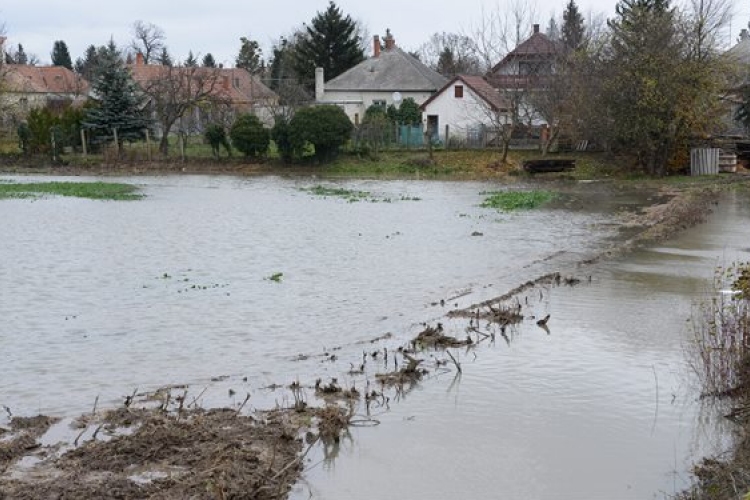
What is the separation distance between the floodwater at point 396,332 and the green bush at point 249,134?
2363cm

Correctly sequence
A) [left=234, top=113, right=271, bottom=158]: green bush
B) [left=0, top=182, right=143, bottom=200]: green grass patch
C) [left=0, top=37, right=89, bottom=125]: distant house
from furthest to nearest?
[left=0, top=37, right=89, bottom=125]: distant house, [left=234, top=113, right=271, bottom=158]: green bush, [left=0, top=182, right=143, bottom=200]: green grass patch

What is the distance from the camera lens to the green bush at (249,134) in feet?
166

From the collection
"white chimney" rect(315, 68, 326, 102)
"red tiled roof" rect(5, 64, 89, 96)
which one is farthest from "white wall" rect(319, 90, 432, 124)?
"red tiled roof" rect(5, 64, 89, 96)

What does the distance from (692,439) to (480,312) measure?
5.48 meters

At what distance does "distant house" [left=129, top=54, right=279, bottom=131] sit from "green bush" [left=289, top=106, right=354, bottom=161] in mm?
8919

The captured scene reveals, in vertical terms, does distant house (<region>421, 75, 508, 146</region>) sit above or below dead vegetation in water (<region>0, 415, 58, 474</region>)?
above

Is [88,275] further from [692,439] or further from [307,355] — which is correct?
[692,439]

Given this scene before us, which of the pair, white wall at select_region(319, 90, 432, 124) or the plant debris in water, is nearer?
the plant debris in water

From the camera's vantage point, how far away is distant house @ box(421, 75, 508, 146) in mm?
55434

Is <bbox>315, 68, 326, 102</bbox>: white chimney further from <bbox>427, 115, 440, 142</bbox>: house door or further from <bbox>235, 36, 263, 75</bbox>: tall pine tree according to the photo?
<bbox>235, 36, 263, 75</bbox>: tall pine tree

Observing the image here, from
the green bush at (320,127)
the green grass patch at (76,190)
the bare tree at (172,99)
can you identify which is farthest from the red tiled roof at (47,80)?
the green grass patch at (76,190)

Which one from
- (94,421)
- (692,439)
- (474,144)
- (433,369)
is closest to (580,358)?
(433,369)

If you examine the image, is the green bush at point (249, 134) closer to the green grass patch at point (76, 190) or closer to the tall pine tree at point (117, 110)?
the tall pine tree at point (117, 110)

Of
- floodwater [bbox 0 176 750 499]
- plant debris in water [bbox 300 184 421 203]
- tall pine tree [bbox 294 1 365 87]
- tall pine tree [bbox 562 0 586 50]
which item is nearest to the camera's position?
floodwater [bbox 0 176 750 499]
